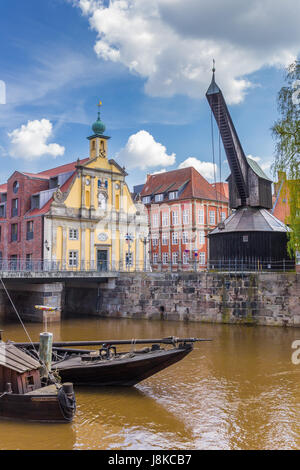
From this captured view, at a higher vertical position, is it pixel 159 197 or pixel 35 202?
pixel 159 197

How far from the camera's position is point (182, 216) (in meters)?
58.5

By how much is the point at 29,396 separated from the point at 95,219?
1230 inches

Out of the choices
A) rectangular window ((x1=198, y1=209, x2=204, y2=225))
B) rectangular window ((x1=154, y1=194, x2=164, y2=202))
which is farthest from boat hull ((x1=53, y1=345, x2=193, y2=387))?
rectangular window ((x1=154, y1=194, x2=164, y2=202))

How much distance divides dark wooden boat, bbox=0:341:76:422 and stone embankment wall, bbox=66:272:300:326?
Result: 18.9m

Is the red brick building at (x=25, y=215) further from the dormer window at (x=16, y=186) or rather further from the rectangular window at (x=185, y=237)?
the rectangular window at (x=185, y=237)

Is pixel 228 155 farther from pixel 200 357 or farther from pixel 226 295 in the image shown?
pixel 200 357

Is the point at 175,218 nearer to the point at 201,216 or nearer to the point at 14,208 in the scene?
the point at 201,216

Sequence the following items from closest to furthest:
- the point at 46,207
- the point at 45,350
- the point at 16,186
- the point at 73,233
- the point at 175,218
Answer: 1. the point at 45,350
2. the point at 46,207
3. the point at 73,233
4. the point at 16,186
5. the point at 175,218

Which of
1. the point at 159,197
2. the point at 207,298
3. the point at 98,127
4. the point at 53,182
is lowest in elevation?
the point at 207,298

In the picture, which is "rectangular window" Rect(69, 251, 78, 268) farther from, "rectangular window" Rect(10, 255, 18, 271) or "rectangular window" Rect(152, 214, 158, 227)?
"rectangular window" Rect(152, 214, 158, 227)

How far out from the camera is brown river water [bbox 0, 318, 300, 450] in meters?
10.4

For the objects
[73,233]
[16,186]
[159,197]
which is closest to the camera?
[73,233]

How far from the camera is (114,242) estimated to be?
4347 centimetres

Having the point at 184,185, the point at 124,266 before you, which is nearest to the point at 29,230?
the point at 124,266
